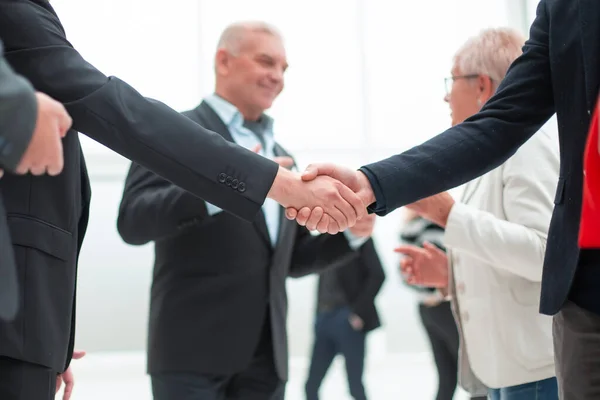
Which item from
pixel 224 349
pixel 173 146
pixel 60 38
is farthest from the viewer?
pixel 224 349

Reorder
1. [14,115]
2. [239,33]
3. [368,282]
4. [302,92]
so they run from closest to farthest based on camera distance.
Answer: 1. [14,115]
2. [239,33]
3. [368,282]
4. [302,92]

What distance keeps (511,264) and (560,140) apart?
0.67 metres

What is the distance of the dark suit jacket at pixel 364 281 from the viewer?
14.0ft

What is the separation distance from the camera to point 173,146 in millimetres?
1604

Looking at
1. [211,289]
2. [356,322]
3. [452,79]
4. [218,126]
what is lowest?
[356,322]

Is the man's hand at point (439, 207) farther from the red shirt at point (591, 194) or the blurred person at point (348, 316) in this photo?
the blurred person at point (348, 316)

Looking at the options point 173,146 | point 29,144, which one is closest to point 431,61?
point 173,146

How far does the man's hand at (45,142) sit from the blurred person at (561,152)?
0.77 meters

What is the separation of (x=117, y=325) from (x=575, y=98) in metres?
6.12

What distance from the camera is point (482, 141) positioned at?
1673 mm

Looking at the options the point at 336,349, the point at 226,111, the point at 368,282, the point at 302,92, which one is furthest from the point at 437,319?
the point at 302,92

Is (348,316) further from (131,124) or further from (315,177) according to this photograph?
(131,124)

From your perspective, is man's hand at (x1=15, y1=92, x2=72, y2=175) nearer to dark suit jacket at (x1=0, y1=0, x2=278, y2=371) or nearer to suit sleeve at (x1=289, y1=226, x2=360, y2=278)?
dark suit jacket at (x1=0, y1=0, x2=278, y2=371)

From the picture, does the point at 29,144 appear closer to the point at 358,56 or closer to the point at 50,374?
the point at 50,374
